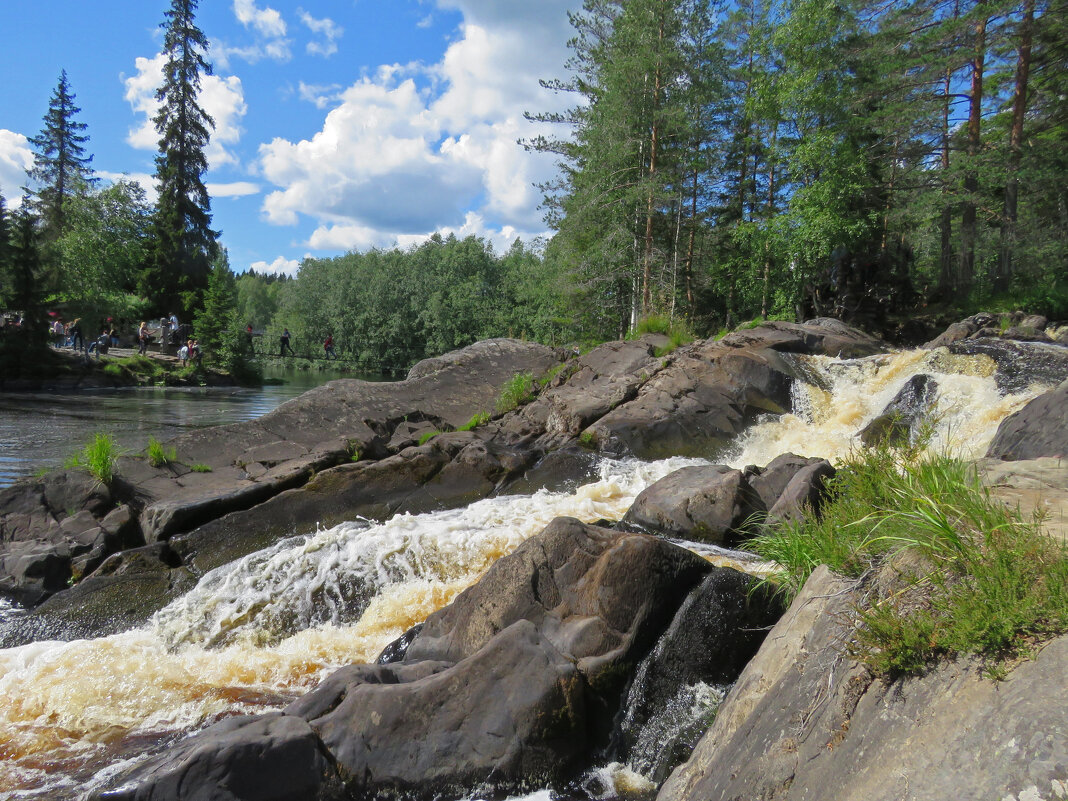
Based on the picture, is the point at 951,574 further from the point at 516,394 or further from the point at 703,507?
the point at 516,394

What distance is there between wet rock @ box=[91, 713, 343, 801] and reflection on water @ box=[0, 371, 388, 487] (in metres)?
8.84

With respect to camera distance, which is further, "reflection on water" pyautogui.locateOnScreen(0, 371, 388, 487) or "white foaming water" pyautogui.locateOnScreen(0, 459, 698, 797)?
"reflection on water" pyautogui.locateOnScreen(0, 371, 388, 487)

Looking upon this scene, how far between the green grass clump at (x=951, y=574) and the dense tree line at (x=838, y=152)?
19.1m

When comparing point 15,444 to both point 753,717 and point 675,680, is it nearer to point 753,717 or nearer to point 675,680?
point 675,680

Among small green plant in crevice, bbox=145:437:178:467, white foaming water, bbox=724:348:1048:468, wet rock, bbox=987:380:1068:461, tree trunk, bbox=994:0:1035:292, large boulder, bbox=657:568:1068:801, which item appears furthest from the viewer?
tree trunk, bbox=994:0:1035:292

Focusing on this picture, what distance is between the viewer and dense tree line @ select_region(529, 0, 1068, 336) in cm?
1980

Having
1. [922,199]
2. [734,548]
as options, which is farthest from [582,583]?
[922,199]

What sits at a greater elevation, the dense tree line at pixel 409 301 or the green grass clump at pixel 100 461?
the dense tree line at pixel 409 301

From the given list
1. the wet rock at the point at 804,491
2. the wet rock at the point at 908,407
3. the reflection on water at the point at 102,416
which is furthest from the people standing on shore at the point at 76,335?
the wet rock at the point at 804,491

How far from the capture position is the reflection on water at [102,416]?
48.6 ft

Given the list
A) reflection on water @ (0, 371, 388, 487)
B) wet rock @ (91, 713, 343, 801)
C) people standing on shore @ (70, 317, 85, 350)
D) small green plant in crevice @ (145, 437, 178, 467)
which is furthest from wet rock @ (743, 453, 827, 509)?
people standing on shore @ (70, 317, 85, 350)

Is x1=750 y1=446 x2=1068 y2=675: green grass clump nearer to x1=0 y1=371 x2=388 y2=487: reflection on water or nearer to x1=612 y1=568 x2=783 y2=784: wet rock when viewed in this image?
x1=612 y1=568 x2=783 y2=784: wet rock

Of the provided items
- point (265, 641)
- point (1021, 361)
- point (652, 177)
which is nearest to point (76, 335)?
point (652, 177)

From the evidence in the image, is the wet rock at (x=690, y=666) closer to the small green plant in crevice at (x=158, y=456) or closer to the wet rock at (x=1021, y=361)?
the small green plant in crevice at (x=158, y=456)
